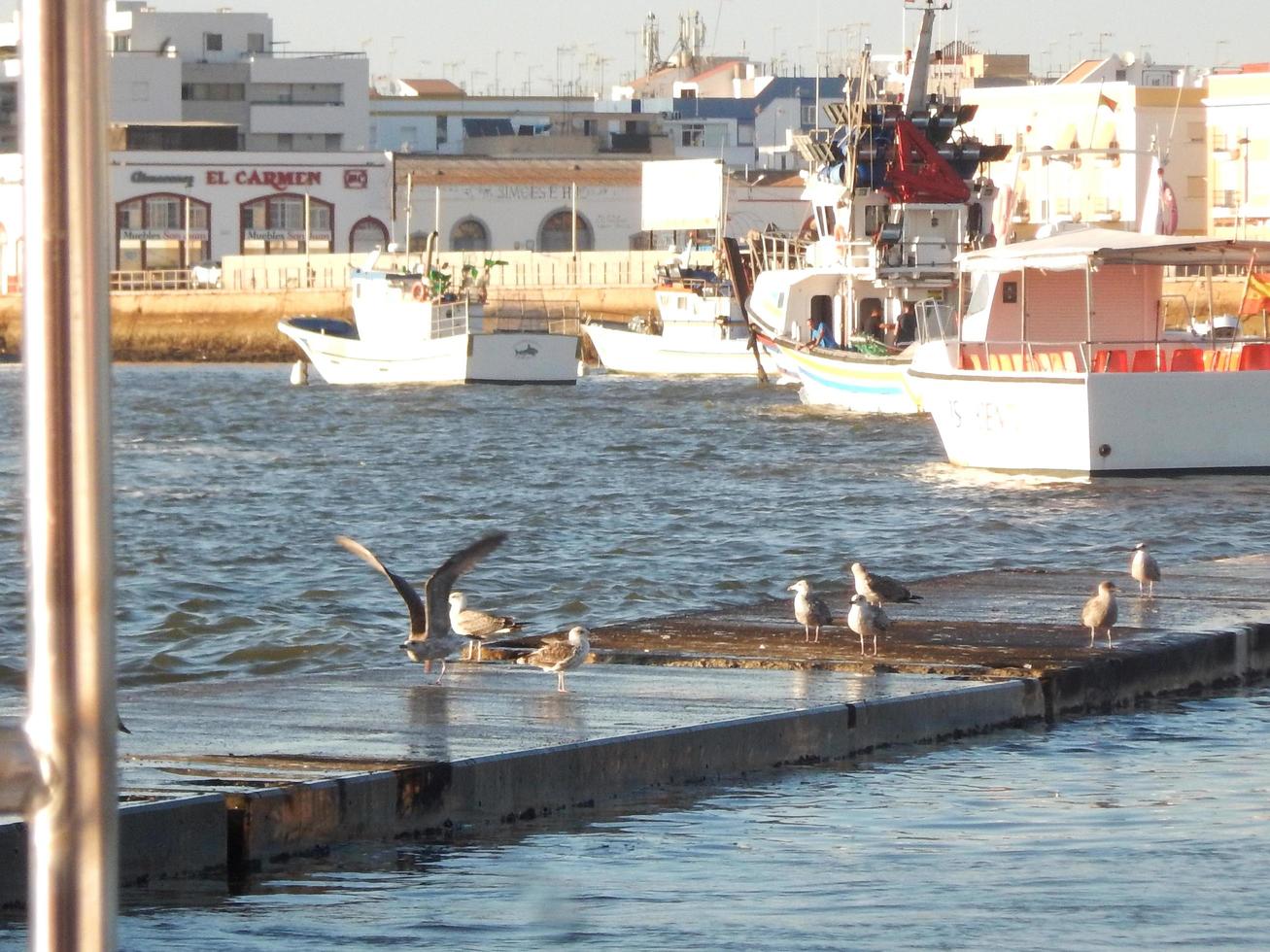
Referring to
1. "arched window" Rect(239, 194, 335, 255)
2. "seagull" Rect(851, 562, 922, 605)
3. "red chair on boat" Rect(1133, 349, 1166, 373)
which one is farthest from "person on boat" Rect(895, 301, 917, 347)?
"arched window" Rect(239, 194, 335, 255)

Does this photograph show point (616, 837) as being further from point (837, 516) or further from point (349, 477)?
point (349, 477)

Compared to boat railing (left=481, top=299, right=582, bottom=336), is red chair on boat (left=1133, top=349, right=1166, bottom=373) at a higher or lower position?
lower

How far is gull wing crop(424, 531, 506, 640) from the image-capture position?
9.50 metres

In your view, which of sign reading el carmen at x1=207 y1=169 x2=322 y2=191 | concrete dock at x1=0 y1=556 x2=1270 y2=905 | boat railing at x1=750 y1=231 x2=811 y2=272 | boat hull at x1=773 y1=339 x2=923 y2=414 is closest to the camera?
concrete dock at x1=0 y1=556 x2=1270 y2=905

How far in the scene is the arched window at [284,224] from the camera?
305ft

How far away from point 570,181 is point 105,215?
310 ft

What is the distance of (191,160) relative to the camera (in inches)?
3600

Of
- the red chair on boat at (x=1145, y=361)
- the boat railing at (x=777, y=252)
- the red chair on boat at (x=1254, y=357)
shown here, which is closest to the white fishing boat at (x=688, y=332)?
the boat railing at (x=777, y=252)

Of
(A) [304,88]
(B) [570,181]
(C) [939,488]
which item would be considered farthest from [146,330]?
(C) [939,488]

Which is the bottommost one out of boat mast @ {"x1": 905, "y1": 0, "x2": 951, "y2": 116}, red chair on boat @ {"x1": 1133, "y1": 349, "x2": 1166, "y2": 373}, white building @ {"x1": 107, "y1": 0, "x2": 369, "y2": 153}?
red chair on boat @ {"x1": 1133, "y1": 349, "x2": 1166, "y2": 373}

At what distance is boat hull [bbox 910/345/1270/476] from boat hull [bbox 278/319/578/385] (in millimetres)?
30500

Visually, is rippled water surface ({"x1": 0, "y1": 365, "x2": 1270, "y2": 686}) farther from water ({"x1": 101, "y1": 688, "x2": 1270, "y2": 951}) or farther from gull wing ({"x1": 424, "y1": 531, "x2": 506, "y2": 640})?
water ({"x1": 101, "y1": 688, "x2": 1270, "y2": 951})

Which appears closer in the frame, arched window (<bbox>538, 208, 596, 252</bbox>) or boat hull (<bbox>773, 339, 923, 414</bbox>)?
boat hull (<bbox>773, 339, 923, 414</bbox>)

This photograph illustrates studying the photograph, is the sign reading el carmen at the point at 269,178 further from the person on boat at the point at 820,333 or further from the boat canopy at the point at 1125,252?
the boat canopy at the point at 1125,252
